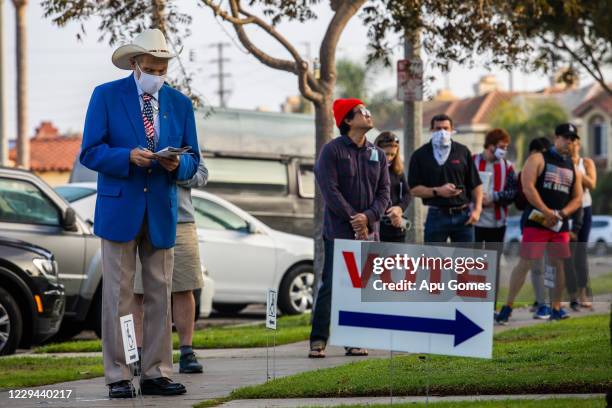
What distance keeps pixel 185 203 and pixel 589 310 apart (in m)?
6.04

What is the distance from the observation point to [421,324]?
7512mm

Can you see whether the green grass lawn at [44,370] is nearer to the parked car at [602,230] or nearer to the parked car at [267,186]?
the parked car at [267,186]

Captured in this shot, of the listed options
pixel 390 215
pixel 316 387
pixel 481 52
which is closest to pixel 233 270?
pixel 481 52

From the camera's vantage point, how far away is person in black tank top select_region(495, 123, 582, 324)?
14.0m

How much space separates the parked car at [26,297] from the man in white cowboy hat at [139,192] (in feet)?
12.8

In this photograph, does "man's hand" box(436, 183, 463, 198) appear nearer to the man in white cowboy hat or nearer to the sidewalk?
the sidewalk

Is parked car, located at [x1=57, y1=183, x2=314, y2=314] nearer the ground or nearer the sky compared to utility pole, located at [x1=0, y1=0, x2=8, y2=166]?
nearer the ground

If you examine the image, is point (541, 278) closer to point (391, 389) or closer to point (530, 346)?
point (530, 346)

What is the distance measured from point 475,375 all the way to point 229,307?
35.6ft

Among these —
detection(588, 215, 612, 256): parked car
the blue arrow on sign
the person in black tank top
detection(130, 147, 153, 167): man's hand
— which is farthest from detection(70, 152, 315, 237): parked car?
detection(588, 215, 612, 256): parked car

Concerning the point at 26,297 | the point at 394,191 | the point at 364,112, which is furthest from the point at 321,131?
the point at 364,112

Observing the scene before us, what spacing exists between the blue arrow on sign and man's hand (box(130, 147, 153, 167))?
1491mm

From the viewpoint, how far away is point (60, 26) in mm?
14641

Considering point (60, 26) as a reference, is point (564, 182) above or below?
below
